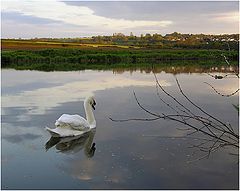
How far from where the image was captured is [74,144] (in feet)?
20.1

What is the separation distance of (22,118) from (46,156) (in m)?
2.55

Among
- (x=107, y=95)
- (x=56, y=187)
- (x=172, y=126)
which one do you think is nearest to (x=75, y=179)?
(x=56, y=187)

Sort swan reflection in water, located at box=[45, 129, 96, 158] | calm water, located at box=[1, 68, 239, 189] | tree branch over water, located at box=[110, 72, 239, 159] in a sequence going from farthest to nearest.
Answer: swan reflection in water, located at box=[45, 129, 96, 158] → calm water, located at box=[1, 68, 239, 189] → tree branch over water, located at box=[110, 72, 239, 159]

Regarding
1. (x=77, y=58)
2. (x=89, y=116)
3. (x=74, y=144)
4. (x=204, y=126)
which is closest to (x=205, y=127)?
(x=89, y=116)

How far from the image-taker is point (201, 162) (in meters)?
5.13

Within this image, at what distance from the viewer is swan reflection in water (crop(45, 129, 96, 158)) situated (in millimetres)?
5805

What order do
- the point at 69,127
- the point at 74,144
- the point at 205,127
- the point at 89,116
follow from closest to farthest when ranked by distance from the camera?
1. the point at 74,144
2. the point at 69,127
3. the point at 205,127
4. the point at 89,116

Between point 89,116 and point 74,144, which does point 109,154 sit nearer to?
point 74,144

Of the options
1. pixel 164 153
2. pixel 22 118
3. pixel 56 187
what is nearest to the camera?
pixel 56 187

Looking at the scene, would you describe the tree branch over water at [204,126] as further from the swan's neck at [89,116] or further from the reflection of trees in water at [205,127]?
the swan's neck at [89,116]

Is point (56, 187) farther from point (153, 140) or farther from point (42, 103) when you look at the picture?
point (42, 103)

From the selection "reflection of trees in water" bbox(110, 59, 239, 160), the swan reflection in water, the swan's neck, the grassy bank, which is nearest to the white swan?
the swan reflection in water

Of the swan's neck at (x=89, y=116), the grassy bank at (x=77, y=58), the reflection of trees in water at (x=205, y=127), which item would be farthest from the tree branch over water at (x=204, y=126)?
the grassy bank at (x=77, y=58)

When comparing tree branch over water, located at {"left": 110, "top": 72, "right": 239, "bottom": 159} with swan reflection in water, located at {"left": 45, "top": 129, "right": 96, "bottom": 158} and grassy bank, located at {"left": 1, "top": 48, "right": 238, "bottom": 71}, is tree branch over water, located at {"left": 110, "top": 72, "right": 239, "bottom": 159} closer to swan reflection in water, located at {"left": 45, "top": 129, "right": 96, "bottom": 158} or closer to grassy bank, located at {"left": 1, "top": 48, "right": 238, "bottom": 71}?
swan reflection in water, located at {"left": 45, "top": 129, "right": 96, "bottom": 158}
